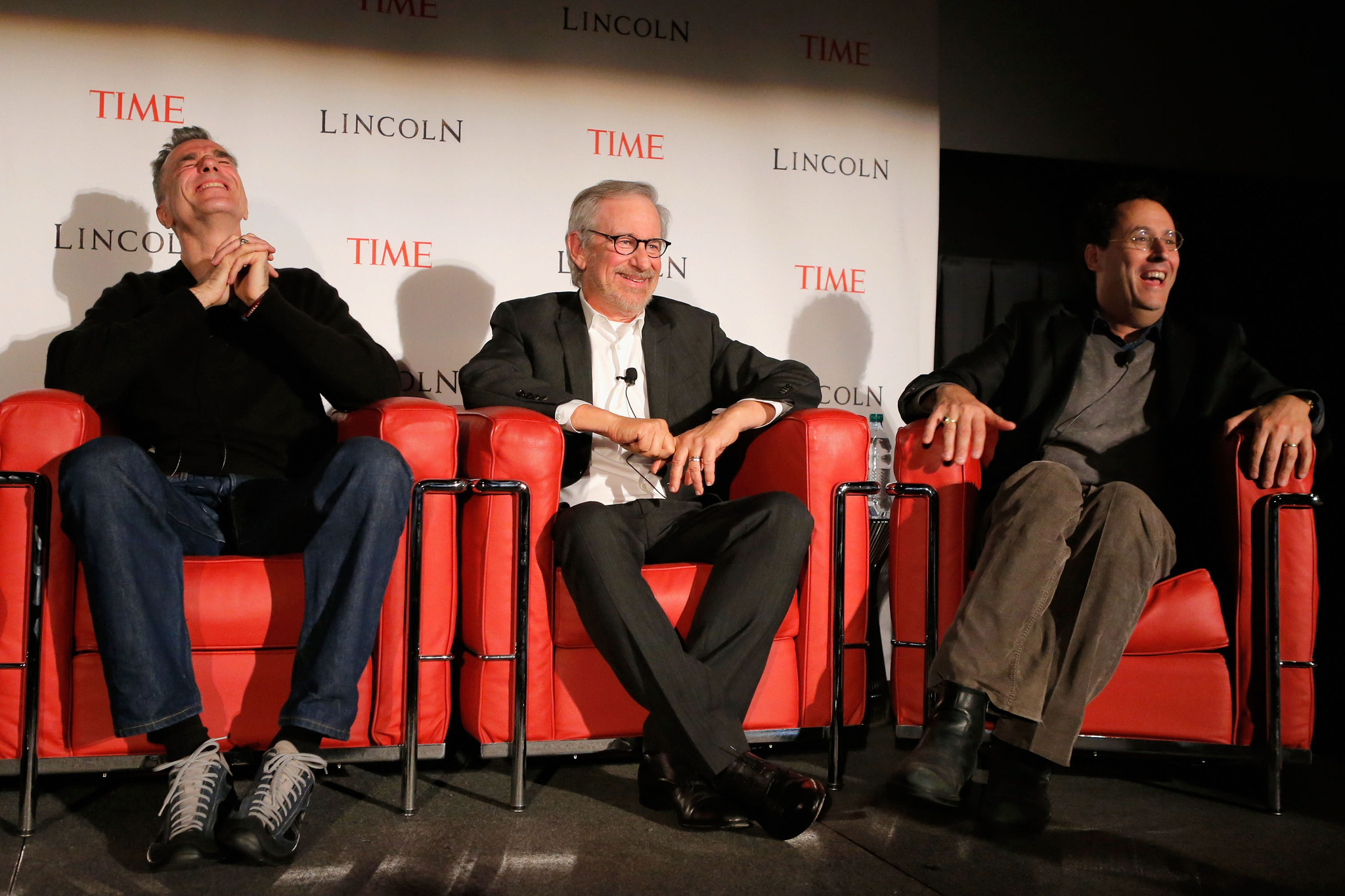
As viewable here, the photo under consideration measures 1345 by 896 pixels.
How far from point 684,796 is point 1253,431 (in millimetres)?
1323

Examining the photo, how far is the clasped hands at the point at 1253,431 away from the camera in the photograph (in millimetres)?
2053

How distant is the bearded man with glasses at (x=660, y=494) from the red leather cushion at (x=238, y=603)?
496 mm

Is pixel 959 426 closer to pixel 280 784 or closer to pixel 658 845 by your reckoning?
pixel 658 845

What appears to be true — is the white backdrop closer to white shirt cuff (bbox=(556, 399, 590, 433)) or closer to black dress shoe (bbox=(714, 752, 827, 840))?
white shirt cuff (bbox=(556, 399, 590, 433))

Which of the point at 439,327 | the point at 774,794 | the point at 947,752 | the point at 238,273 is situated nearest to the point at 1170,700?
the point at 947,752

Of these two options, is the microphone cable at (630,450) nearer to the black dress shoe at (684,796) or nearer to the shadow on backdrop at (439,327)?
the black dress shoe at (684,796)

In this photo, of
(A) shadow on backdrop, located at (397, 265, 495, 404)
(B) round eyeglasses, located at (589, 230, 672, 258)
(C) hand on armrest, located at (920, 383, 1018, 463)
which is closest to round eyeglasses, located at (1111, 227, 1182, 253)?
(C) hand on armrest, located at (920, 383, 1018, 463)

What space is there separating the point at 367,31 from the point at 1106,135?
3193 millimetres

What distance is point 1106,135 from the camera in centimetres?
471

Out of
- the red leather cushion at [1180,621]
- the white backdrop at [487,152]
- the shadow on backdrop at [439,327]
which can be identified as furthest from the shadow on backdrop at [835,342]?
the red leather cushion at [1180,621]

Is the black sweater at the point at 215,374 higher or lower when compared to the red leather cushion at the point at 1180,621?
higher

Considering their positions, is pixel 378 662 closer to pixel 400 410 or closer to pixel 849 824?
pixel 400 410

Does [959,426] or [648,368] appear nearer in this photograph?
[959,426]

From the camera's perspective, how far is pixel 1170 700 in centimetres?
207
